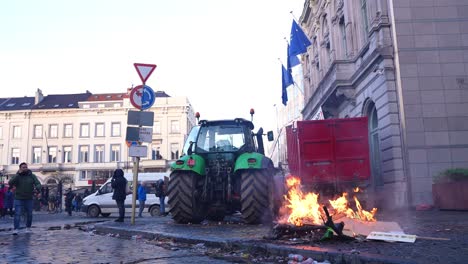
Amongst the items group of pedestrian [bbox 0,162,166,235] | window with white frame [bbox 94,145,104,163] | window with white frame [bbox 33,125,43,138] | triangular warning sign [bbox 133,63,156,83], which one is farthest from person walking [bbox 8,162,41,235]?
window with white frame [bbox 33,125,43,138]

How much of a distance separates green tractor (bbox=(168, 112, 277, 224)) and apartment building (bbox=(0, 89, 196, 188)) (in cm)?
5025

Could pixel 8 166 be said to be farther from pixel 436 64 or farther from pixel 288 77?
pixel 436 64

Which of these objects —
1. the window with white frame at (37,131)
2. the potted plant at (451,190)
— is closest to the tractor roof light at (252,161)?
Answer: the potted plant at (451,190)

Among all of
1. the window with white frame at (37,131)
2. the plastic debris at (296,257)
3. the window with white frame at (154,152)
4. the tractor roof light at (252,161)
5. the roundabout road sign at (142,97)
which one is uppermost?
the window with white frame at (37,131)

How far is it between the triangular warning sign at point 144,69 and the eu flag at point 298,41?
Answer: 51.6 ft

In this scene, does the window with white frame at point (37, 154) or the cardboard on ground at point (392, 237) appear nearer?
the cardboard on ground at point (392, 237)

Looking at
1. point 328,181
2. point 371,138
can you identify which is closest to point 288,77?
point 371,138

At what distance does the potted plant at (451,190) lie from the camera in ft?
44.1

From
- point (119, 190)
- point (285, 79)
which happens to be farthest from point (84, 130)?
point (119, 190)

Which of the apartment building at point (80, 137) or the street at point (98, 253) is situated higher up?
the apartment building at point (80, 137)

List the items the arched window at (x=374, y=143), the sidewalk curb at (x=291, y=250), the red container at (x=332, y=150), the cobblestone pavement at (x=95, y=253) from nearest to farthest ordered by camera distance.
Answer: the sidewalk curb at (x=291, y=250) → the cobblestone pavement at (x=95, y=253) → the red container at (x=332, y=150) → the arched window at (x=374, y=143)

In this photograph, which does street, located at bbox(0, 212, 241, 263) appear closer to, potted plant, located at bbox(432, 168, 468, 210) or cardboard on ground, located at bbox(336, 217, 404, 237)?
cardboard on ground, located at bbox(336, 217, 404, 237)

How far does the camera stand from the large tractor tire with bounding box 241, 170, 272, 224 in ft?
31.9

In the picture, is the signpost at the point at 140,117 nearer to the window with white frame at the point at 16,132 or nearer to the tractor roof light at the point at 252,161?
the tractor roof light at the point at 252,161
